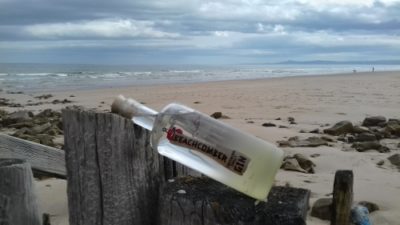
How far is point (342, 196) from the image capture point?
172cm

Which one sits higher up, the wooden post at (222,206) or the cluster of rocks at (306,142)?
the wooden post at (222,206)

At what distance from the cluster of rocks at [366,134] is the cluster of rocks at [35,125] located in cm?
407

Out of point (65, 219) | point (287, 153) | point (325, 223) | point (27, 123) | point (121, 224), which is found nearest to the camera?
point (121, 224)

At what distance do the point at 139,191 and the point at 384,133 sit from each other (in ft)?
19.3

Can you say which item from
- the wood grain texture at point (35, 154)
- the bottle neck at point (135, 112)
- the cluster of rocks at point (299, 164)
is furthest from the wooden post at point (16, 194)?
the cluster of rocks at point (299, 164)

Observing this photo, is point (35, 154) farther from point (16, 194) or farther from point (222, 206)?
point (222, 206)

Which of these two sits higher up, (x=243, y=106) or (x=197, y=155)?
(x=197, y=155)

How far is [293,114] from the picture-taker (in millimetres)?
10156

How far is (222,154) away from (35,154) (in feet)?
5.39

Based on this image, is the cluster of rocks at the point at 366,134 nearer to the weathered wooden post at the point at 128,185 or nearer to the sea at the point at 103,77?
the weathered wooden post at the point at 128,185

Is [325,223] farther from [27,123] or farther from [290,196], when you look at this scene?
[27,123]

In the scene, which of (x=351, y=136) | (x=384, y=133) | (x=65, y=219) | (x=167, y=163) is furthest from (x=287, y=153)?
(x=167, y=163)

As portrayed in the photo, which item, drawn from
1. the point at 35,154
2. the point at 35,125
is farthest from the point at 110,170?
the point at 35,125

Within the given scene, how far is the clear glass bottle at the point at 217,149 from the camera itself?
143 cm
